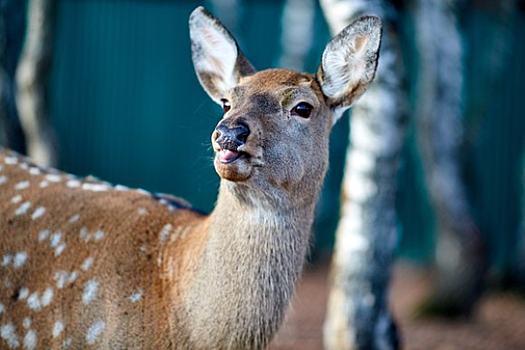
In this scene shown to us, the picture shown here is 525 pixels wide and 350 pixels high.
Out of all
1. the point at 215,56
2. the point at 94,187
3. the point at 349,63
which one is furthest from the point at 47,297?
the point at 349,63

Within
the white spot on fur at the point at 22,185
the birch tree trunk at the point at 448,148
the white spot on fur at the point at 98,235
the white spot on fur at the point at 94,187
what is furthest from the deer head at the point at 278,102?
the birch tree trunk at the point at 448,148

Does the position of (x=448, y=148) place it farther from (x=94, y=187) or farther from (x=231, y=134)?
(x=231, y=134)

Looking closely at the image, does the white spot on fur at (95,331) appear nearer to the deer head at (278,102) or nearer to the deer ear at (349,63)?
the deer head at (278,102)

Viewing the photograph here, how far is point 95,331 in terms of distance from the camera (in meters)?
3.76

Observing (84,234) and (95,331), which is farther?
(84,234)

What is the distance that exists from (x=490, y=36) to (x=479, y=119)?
2.90 metres

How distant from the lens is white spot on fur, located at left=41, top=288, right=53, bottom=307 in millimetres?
3908

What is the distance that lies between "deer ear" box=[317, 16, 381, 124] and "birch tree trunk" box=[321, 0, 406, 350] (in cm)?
77

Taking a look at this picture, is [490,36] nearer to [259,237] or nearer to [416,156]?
[416,156]

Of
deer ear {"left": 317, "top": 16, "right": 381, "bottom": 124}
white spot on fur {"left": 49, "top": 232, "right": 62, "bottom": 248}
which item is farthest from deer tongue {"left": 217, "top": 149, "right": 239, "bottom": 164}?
white spot on fur {"left": 49, "top": 232, "right": 62, "bottom": 248}

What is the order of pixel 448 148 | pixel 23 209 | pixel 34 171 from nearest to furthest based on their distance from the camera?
pixel 23 209 → pixel 34 171 → pixel 448 148

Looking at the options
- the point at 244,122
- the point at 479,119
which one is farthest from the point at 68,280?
the point at 479,119

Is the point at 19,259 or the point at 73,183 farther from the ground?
the point at 73,183

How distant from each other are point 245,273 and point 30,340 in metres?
1.15
